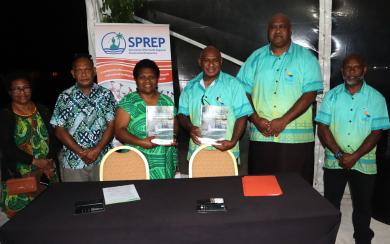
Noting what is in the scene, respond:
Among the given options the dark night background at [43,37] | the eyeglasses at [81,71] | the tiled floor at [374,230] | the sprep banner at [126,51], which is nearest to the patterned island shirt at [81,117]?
the eyeglasses at [81,71]

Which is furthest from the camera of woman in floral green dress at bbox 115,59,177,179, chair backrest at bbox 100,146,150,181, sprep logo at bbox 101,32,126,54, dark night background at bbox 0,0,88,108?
dark night background at bbox 0,0,88,108

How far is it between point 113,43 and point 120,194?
256cm

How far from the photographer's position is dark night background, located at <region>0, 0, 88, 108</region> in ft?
41.7

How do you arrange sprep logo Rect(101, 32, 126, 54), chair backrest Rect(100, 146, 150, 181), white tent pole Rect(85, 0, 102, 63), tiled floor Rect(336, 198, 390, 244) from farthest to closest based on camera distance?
white tent pole Rect(85, 0, 102, 63) → sprep logo Rect(101, 32, 126, 54) → tiled floor Rect(336, 198, 390, 244) → chair backrest Rect(100, 146, 150, 181)

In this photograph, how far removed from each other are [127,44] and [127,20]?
0.35 meters

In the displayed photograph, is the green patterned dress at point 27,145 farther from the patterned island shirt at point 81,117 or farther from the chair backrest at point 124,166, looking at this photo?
the chair backrest at point 124,166

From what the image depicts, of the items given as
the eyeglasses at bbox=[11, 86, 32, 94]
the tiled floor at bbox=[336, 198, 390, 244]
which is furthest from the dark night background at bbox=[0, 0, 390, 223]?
the eyeglasses at bbox=[11, 86, 32, 94]

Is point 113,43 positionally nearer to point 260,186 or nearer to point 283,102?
point 283,102

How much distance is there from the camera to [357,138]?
3098mm

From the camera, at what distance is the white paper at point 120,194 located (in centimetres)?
208

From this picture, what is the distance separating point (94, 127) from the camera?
3162 mm

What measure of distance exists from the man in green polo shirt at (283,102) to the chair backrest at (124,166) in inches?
47.5

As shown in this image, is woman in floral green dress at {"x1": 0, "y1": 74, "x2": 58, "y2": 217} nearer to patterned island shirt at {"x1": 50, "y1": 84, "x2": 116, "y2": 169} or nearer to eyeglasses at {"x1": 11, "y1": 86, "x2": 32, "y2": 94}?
eyeglasses at {"x1": 11, "y1": 86, "x2": 32, "y2": 94}

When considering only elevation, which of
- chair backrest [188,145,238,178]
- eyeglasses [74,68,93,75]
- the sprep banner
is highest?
the sprep banner
